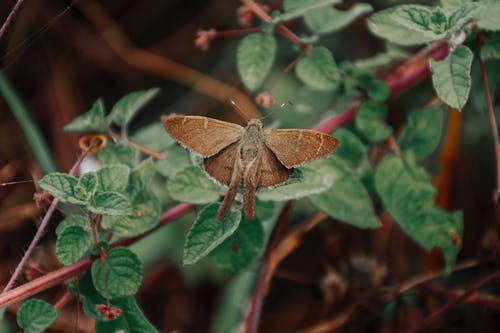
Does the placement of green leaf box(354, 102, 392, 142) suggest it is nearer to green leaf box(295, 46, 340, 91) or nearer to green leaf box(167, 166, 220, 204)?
green leaf box(295, 46, 340, 91)

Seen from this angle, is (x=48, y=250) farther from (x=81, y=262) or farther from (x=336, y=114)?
(x=336, y=114)

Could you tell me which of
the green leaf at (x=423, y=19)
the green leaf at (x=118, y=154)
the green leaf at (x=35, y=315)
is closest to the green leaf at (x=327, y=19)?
the green leaf at (x=423, y=19)

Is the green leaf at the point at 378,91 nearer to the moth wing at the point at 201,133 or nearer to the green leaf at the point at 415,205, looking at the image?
the green leaf at the point at 415,205

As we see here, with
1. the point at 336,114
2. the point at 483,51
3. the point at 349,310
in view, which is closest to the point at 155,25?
the point at 336,114

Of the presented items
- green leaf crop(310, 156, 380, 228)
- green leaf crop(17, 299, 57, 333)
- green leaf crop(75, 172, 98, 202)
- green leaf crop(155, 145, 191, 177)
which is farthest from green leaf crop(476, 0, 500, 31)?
green leaf crop(17, 299, 57, 333)

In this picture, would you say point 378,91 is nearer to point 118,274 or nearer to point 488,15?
point 488,15
